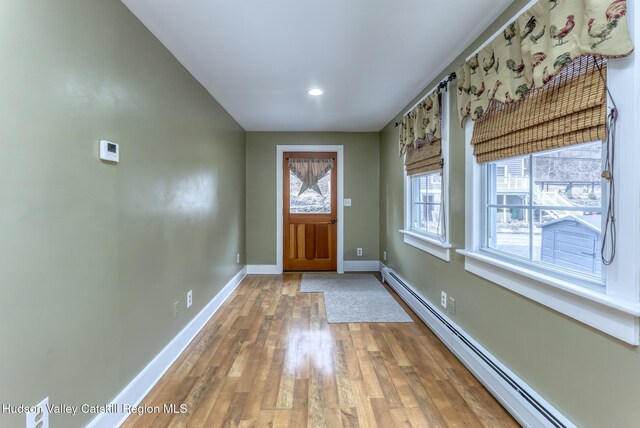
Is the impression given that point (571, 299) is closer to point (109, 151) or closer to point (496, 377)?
point (496, 377)

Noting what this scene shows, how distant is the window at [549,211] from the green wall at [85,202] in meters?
2.22

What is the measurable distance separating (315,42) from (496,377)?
2385 mm

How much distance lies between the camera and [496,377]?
1776 millimetres

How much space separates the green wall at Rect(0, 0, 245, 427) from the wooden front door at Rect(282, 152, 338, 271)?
8.51ft

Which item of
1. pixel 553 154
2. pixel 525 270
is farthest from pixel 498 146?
pixel 525 270

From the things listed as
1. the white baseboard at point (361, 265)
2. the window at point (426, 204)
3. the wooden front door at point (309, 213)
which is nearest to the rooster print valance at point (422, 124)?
the window at point (426, 204)

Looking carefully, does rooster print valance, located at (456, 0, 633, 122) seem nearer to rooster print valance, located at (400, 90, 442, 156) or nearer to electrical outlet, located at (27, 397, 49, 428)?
rooster print valance, located at (400, 90, 442, 156)

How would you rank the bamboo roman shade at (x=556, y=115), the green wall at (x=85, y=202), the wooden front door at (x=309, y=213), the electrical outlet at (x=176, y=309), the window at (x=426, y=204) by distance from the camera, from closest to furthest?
the green wall at (x=85, y=202)
the bamboo roman shade at (x=556, y=115)
the electrical outlet at (x=176, y=309)
the window at (x=426, y=204)
the wooden front door at (x=309, y=213)

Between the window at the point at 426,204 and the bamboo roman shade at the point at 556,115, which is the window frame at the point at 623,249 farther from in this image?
the window at the point at 426,204

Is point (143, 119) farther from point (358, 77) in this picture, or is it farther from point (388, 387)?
point (388, 387)

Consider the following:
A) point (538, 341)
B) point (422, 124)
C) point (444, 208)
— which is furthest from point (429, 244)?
point (538, 341)

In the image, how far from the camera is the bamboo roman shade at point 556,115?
3.94 feet

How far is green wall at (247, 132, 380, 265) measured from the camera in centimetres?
484

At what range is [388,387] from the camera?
1.90 m
